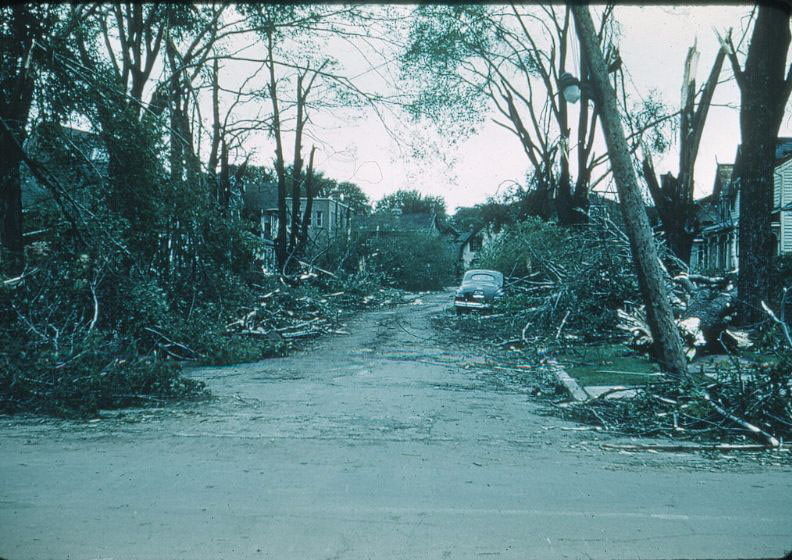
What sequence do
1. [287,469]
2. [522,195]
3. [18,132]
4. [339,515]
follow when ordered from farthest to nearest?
[522,195] → [18,132] → [287,469] → [339,515]

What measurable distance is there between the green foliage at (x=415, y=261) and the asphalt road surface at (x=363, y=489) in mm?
34914

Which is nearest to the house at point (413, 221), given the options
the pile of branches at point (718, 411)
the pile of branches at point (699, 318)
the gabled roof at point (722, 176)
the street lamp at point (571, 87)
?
the gabled roof at point (722, 176)

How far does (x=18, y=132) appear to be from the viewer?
9.47m

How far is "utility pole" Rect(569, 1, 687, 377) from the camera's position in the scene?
27.9ft

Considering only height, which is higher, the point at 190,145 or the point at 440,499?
the point at 190,145

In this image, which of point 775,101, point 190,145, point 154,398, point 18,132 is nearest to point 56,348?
point 154,398

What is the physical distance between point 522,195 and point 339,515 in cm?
2973

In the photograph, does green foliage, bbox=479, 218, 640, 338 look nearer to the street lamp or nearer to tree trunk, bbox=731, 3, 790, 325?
tree trunk, bbox=731, 3, 790, 325

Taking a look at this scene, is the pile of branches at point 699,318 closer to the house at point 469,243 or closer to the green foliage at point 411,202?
the house at point 469,243

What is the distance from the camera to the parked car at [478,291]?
76.2 ft

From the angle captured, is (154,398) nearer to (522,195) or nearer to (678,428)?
(678,428)

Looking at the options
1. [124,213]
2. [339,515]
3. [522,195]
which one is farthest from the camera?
[522,195]

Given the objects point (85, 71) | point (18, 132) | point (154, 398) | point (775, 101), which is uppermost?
point (775, 101)

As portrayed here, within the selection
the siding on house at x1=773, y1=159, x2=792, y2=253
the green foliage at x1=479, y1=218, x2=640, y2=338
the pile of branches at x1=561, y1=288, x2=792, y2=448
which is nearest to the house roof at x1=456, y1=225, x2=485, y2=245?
the siding on house at x1=773, y1=159, x2=792, y2=253
